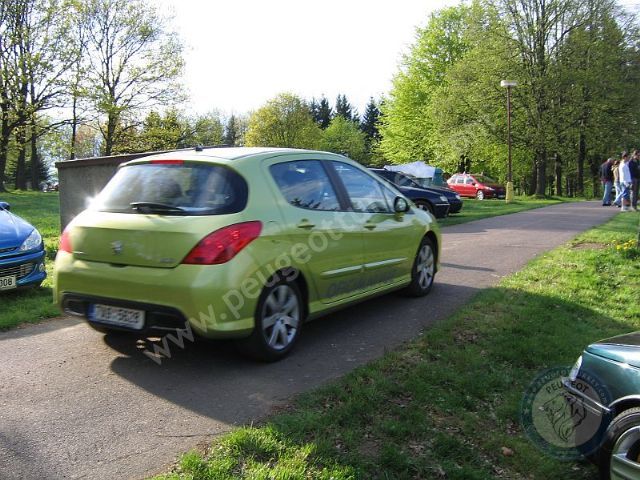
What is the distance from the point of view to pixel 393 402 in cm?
360

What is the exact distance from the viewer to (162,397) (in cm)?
367

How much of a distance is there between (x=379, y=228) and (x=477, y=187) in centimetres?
3117

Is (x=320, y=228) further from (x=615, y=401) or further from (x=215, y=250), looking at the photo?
(x=615, y=401)

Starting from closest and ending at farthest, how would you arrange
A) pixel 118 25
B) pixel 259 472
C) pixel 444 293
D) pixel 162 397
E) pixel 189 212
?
pixel 259 472 → pixel 162 397 → pixel 189 212 → pixel 444 293 → pixel 118 25

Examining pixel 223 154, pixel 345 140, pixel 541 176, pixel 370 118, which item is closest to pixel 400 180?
pixel 223 154

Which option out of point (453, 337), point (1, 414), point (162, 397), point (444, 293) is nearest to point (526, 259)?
point (444, 293)

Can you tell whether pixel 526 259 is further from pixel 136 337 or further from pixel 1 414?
pixel 1 414

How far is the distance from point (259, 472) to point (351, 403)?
3.05ft

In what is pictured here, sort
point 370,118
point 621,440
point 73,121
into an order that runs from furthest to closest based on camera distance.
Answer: point 370,118 → point 73,121 → point 621,440

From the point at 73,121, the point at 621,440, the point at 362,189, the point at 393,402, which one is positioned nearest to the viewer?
the point at 621,440

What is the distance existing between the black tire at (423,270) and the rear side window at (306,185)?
1.79m

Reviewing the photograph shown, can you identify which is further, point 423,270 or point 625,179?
point 625,179

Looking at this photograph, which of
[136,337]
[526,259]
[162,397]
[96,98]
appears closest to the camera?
[162,397]

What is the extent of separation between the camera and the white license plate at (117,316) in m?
3.97
